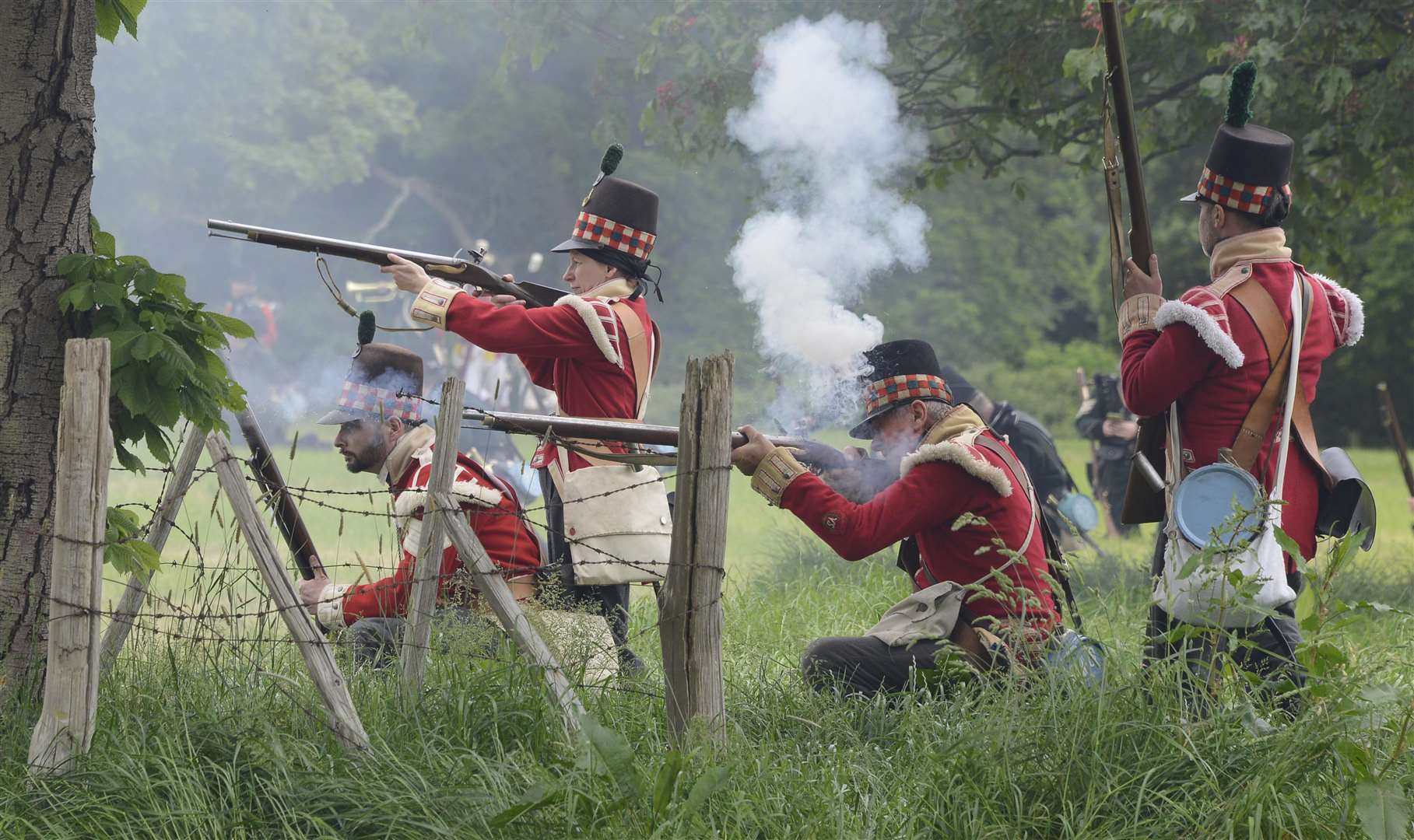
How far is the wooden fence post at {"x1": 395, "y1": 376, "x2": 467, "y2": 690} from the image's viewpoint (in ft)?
11.6

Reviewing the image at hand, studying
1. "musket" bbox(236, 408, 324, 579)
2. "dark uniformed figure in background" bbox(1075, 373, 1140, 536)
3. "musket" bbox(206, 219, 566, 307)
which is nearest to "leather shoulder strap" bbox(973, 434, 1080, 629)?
"musket" bbox(206, 219, 566, 307)

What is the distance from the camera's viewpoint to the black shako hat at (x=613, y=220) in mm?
4684

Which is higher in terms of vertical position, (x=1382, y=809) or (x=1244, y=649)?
(x=1244, y=649)

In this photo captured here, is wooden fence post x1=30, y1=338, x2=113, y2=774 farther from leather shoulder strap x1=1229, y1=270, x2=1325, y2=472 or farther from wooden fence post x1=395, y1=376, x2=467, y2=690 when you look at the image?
leather shoulder strap x1=1229, y1=270, x2=1325, y2=472

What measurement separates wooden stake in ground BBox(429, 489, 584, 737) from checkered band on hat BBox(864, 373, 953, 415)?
1.19 m

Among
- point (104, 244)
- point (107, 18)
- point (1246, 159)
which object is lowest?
point (104, 244)

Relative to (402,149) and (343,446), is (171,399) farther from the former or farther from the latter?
(402,149)

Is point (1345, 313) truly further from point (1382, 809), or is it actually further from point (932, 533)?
point (1382, 809)

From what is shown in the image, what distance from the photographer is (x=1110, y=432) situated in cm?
1051

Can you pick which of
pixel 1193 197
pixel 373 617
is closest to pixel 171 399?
pixel 373 617

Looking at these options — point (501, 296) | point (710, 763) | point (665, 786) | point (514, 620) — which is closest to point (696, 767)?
point (710, 763)

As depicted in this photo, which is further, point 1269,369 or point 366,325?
point 366,325

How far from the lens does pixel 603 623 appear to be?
13.0 feet

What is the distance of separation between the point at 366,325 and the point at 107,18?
1.25 m
